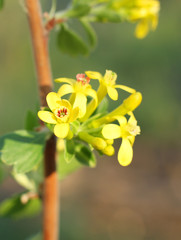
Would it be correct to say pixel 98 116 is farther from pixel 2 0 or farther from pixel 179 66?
pixel 179 66

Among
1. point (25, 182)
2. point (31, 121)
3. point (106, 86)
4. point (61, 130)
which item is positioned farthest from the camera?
point (25, 182)

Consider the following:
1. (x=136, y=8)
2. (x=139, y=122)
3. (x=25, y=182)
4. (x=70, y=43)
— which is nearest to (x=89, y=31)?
(x=70, y=43)

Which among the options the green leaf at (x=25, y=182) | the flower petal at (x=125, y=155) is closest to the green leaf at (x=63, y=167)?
the green leaf at (x=25, y=182)

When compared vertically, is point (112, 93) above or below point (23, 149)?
above

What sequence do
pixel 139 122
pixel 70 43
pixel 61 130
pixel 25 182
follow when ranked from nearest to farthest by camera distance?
pixel 61 130, pixel 25 182, pixel 70 43, pixel 139 122

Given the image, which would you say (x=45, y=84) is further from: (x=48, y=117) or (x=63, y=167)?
(x=63, y=167)

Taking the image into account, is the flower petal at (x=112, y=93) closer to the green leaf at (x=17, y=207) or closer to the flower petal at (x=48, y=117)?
the flower petal at (x=48, y=117)
